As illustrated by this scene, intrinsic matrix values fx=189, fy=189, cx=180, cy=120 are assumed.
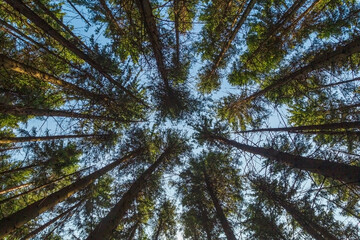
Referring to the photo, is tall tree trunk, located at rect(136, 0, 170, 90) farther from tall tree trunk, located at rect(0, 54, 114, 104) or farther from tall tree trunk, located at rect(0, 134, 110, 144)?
tall tree trunk, located at rect(0, 134, 110, 144)

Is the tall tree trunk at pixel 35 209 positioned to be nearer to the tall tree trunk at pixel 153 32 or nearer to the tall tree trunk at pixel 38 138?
the tall tree trunk at pixel 38 138

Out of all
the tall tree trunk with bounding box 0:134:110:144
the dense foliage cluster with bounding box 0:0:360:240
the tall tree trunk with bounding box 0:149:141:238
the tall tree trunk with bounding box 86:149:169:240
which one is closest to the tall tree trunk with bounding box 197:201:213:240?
the dense foliage cluster with bounding box 0:0:360:240

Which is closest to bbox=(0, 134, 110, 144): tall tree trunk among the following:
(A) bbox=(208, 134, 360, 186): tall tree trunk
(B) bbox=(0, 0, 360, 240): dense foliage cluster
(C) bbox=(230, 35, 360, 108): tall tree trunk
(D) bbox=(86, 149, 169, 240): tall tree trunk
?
(B) bbox=(0, 0, 360, 240): dense foliage cluster

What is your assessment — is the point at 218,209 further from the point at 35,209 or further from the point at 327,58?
the point at 327,58

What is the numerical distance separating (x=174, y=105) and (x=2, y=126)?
28.3 feet

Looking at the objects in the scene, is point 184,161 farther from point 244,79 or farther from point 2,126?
point 2,126

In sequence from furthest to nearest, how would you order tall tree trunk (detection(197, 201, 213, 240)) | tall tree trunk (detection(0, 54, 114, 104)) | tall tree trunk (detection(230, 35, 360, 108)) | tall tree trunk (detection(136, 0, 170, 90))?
tall tree trunk (detection(197, 201, 213, 240))
tall tree trunk (detection(230, 35, 360, 108))
tall tree trunk (detection(0, 54, 114, 104))
tall tree trunk (detection(136, 0, 170, 90))

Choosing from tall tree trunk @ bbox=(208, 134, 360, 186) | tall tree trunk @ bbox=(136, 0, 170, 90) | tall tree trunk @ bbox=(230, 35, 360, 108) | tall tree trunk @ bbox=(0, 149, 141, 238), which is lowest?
tall tree trunk @ bbox=(0, 149, 141, 238)

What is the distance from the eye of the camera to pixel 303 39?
772 cm

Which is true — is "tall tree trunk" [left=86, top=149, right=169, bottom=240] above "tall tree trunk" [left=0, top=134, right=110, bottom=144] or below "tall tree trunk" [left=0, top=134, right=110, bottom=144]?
below

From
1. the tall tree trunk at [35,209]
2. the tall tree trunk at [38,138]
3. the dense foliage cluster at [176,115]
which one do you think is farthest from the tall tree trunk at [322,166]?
the tall tree trunk at [38,138]

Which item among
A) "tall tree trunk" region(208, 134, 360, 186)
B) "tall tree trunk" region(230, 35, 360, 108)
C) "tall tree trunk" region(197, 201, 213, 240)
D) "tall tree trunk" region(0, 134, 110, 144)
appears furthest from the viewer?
"tall tree trunk" region(197, 201, 213, 240)

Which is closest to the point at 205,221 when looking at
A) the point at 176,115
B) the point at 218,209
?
the point at 218,209

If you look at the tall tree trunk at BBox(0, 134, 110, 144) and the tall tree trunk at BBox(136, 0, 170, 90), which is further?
the tall tree trunk at BBox(0, 134, 110, 144)
